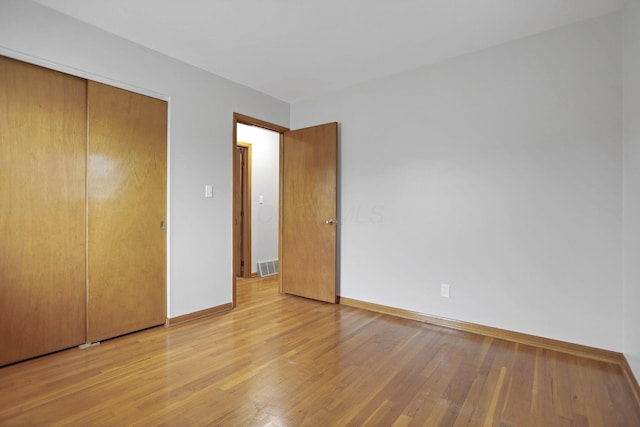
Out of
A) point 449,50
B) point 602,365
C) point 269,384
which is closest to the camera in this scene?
point 269,384

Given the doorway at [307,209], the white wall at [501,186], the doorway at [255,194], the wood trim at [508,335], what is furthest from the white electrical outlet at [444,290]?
the doorway at [255,194]

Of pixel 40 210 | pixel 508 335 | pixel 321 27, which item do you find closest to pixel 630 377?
pixel 508 335

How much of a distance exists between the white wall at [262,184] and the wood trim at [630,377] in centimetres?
424

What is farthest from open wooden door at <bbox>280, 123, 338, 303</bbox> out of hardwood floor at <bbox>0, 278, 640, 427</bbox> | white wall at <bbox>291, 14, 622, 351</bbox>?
hardwood floor at <bbox>0, 278, 640, 427</bbox>

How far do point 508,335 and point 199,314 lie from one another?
279 centimetres

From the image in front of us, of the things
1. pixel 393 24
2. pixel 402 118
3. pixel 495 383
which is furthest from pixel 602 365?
pixel 393 24

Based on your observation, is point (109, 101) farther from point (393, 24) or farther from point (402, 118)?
point (402, 118)

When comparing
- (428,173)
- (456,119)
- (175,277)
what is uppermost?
(456,119)

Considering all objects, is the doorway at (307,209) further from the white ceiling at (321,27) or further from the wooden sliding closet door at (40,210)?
the wooden sliding closet door at (40,210)

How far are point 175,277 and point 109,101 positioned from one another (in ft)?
5.21

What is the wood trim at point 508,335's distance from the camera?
2.30 metres

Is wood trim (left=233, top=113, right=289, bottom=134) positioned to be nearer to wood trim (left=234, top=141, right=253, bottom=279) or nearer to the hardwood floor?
wood trim (left=234, top=141, right=253, bottom=279)

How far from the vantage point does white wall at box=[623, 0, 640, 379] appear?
191cm

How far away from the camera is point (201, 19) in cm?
237
